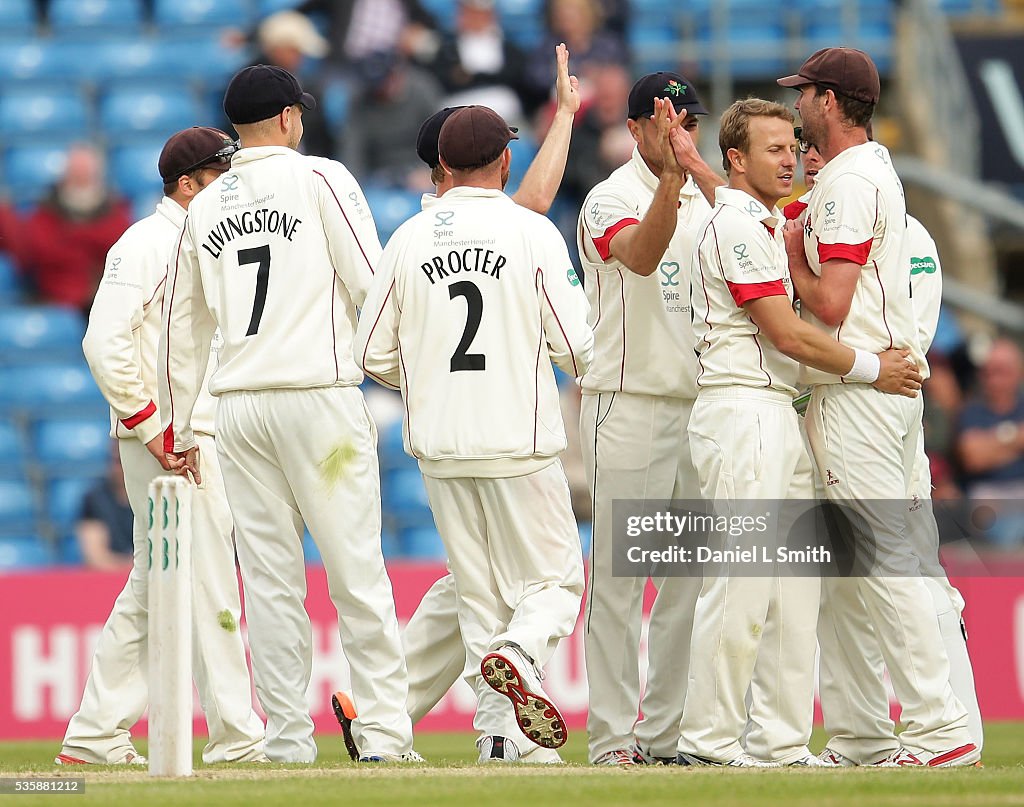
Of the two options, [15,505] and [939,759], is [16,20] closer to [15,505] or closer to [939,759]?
[15,505]

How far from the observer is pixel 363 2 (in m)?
14.7

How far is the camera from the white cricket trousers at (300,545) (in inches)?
264

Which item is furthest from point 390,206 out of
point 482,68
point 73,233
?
point 73,233

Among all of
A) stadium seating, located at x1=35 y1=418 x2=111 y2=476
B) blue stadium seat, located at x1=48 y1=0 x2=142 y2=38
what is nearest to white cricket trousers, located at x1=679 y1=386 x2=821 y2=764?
stadium seating, located at x1=35 y1=418 x2=111 y2=476

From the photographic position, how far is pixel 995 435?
12.4 metres

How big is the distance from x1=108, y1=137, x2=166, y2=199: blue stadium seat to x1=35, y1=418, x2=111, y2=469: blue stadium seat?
2.33 metres

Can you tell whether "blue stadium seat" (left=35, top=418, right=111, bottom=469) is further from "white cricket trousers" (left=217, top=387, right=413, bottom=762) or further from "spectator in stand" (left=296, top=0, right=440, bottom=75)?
"white cricket trousers" (left=217, top=387, right=413, bottom=762)

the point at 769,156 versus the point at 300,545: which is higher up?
the point at 769,156

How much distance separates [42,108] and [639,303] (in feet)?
31.0

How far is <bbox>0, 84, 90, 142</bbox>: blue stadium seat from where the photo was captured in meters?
15.2

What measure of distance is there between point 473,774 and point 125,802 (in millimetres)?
1273

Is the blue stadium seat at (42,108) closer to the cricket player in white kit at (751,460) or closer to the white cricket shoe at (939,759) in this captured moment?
the cricket player in white kit at (751,460)

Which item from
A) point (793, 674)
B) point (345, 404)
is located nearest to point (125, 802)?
point (345, 404)

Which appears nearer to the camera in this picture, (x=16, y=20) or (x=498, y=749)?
(x=498, y=749)
